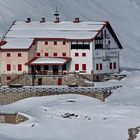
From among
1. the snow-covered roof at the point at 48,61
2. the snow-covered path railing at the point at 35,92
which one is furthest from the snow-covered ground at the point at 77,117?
the snow-covered roof at the point at 48,61

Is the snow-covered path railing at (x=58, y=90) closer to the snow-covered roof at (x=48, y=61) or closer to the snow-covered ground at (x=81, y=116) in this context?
the snow-covered ground at (x=81, y=116)

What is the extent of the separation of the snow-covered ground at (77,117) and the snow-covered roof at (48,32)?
10.2m

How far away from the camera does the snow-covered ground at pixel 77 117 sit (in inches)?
2409

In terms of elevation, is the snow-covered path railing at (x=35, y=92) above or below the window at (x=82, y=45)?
below

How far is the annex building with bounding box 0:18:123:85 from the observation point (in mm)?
85312

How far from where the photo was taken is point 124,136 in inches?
2349

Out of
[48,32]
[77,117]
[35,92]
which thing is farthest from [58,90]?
[48,32]

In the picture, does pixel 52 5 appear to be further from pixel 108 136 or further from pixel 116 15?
pixel 108 136

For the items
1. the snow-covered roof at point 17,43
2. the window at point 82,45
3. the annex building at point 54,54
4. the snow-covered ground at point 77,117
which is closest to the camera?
the snow-covered ground at point 77,117

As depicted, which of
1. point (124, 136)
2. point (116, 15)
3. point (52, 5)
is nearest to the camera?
point (124, 136)

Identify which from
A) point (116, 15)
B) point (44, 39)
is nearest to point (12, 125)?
point (44, 39)

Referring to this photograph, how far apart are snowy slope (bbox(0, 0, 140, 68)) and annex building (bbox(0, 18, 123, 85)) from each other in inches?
1979

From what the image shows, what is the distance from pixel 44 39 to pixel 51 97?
12536 millimetres

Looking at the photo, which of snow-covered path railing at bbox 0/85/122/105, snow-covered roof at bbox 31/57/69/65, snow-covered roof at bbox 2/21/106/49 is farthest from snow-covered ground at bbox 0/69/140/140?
snow-covered roof at bbox 2/21/106/49
